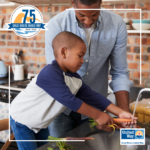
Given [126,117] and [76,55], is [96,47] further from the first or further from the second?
[126,117]

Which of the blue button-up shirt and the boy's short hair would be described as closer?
the boy's short hair

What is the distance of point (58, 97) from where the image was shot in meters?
0.78

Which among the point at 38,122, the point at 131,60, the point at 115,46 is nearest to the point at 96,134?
the point at 38,122

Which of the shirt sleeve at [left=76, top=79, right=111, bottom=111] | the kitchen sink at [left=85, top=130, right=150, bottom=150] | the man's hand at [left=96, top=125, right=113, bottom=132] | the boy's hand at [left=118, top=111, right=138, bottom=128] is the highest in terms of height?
the shirt sleeve at [left=76, top=79, right=111, bottom=111]

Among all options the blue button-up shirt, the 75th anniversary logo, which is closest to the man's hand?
the blue button-up shirt

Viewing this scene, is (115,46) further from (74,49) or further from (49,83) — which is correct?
(49,83)

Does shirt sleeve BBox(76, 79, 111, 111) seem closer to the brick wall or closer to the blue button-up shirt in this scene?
the blue button-up shirt

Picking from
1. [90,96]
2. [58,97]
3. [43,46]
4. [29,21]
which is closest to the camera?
[58,97]

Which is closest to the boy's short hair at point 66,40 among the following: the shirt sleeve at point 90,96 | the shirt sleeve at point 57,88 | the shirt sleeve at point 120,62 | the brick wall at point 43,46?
the shirt sleeve at point 57,88

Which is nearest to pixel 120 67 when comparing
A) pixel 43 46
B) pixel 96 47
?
pixel 96 47

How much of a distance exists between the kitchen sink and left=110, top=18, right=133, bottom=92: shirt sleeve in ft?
0.84

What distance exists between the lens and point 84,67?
109 centimetres

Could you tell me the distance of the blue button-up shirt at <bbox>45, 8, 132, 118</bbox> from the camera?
104 cm

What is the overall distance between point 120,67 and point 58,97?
46 cm
